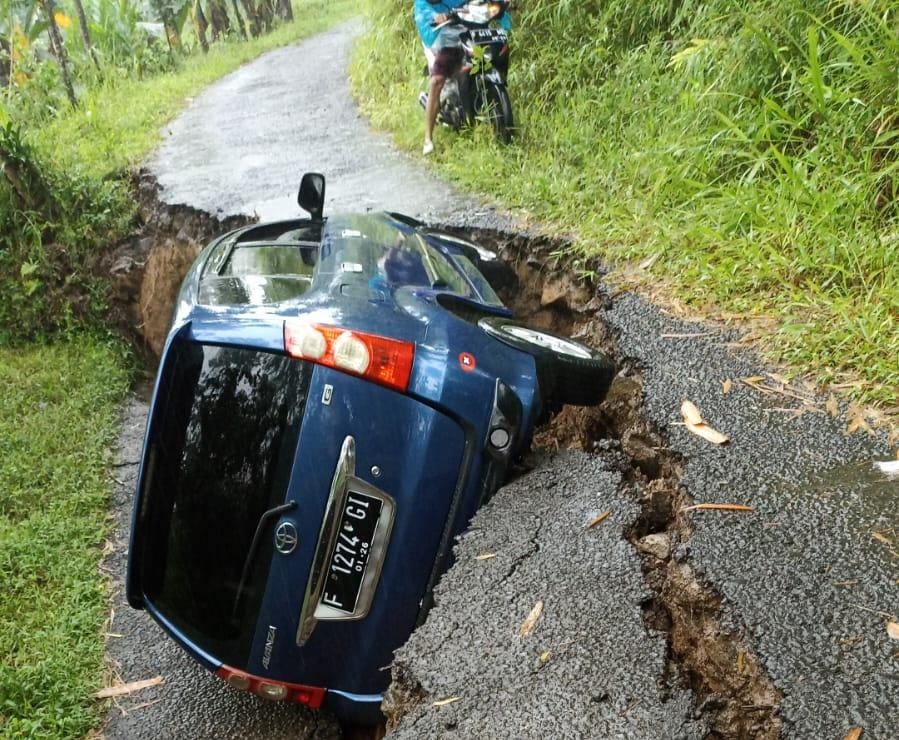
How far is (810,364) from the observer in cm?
297

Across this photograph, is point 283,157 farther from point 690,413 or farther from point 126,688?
point 690,413

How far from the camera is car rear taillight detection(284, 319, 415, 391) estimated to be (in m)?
2.36

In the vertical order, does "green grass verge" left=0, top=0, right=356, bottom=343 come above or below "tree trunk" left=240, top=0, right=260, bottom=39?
below

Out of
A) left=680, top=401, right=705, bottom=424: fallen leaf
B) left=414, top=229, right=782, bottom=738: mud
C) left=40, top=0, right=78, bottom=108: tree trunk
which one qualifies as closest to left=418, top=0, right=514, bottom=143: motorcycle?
left=414, top=229, right=782, bottom=738: mud

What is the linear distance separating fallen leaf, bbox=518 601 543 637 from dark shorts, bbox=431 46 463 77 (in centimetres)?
543

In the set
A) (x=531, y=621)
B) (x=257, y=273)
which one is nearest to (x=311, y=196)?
(x=257, y=273)

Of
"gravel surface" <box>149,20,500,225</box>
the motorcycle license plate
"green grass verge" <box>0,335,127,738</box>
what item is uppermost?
the motorcycle license plate

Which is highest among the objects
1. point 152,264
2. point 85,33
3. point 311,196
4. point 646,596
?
point 85,33

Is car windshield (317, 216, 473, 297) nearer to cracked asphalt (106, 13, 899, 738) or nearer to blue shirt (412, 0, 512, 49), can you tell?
cracked asphalt (106, 13, 899, 738)

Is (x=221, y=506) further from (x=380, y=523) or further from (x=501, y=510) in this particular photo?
(x=501, y=510)

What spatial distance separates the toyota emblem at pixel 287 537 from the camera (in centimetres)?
235

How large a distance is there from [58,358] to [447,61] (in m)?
4.01

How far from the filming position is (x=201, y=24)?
16969 millimetres

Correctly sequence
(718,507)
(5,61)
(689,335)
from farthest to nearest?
(5,61) → (689,335) → (718,507)
